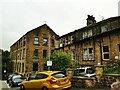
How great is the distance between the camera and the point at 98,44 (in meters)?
28.3

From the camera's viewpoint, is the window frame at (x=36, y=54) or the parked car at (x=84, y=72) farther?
the window frame at (x=36, y=54)

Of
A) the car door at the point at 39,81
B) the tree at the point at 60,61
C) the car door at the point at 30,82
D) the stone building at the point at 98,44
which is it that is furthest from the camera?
the tree at the point at 60,61

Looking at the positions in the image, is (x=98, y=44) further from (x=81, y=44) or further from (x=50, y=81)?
(x=50, y=81)

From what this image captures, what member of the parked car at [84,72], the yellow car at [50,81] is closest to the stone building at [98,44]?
the parked car at [84,72]

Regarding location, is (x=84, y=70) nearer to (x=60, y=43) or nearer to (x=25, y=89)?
(x=25, y=89)

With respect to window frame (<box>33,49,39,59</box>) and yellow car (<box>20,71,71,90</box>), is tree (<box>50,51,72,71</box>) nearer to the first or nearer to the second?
yellow car (<box>20,71,71,90</box>)

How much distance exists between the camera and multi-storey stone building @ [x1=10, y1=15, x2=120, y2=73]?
2669 centimetres

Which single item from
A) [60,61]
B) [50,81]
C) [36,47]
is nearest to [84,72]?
[60,61]

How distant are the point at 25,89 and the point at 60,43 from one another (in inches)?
1015

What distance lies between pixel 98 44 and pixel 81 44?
4.20 metres

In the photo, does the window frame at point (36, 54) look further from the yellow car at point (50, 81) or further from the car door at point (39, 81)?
the car door at point (39, 81)

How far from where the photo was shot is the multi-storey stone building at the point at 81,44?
87.6ft

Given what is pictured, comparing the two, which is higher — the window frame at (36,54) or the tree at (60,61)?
the window frame at (36,54)

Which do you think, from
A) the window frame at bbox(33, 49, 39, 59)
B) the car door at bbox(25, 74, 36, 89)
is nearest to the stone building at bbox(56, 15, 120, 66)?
the window frame at bbox(33, 49, 39, 59)
